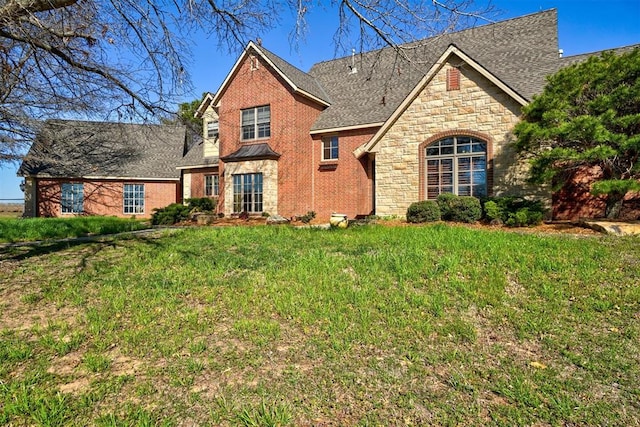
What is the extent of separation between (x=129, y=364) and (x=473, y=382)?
128 inches

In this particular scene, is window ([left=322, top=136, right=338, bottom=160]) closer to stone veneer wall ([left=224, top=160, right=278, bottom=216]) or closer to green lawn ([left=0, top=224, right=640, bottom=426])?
stone veneer wall ([left=224, top=160, right=278, bottom=216])

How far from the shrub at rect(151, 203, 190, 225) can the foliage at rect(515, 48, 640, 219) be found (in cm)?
1456

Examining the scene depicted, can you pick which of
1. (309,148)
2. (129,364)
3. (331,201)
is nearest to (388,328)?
(129,364)

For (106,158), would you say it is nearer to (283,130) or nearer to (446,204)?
(283,130)

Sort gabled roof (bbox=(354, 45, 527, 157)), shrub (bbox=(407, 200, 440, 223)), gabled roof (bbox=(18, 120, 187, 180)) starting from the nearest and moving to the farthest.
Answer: shrub (bbox=(407, 200, 440, 223))
gabled roof (bbox=(354, 45, 527, 157))
gabled roof (bbox=(18, 120, 187, 180))

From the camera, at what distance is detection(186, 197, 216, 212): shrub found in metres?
19.1

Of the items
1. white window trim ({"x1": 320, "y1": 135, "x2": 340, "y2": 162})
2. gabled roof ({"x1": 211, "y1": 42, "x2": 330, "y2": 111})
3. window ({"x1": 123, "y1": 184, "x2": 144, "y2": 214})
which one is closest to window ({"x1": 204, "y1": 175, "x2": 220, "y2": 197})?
gabled roof ({"x1": 211, "y1": 42, "x2": 330, "y2": 111})

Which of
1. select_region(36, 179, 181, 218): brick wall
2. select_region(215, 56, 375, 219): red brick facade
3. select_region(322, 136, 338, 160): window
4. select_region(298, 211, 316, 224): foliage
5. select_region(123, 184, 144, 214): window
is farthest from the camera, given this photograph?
select_region(123, 184, 144, 214): window

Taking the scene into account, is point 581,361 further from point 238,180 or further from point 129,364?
point 238,180

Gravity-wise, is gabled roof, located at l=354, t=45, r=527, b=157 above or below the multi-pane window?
above

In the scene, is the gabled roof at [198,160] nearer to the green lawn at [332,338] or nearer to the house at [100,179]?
the house at [100,179]

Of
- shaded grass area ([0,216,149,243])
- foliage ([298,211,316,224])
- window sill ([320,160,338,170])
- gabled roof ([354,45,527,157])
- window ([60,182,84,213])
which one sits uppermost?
gabled roof ([354,45,527,157])

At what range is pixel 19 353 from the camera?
141 inches

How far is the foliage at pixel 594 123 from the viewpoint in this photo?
8.94 m
